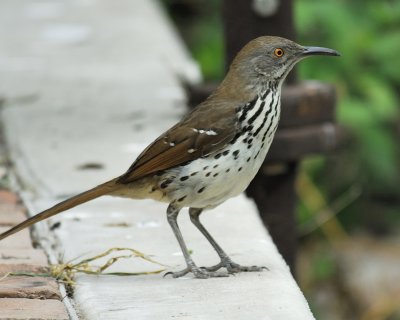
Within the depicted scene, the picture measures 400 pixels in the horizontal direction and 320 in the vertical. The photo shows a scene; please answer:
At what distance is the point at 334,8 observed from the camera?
8.57 m

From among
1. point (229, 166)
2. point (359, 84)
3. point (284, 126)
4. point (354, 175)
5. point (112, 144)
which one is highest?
point (229, 166)

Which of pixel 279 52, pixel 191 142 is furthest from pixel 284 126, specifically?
pixel 191 142

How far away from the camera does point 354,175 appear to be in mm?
8492

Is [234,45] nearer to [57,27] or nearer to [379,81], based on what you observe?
[379,81]

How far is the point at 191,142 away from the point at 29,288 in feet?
2.81

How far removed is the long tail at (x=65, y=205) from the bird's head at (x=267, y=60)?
0.68m

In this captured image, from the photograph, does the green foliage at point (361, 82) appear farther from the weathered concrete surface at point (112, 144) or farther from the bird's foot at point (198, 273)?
the bird's foot at point (198, 273)

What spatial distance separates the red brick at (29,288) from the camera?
4176mm

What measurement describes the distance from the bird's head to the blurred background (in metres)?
3.02

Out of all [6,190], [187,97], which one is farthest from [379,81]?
[6,190]

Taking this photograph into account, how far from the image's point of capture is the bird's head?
184 inches

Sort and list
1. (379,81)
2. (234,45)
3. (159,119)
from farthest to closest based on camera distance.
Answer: (379,81) → (159,119) → (234,45)

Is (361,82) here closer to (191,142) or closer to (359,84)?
(359,84)

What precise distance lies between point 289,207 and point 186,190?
1847 millimetres
